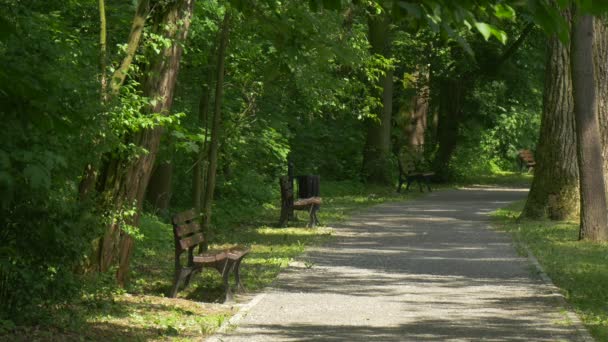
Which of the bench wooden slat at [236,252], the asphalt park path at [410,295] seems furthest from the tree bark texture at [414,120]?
the bench wooden slat at [236,252]

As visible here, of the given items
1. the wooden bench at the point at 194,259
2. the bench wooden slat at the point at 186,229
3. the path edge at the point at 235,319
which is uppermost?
the bench wooden slat at the point at 186,229

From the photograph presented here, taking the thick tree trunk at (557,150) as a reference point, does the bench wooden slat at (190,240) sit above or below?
below

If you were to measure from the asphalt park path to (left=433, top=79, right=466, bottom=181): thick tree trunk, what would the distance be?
18744mm

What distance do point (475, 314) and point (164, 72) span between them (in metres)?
4.20

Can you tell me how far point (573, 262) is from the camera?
15773 mm

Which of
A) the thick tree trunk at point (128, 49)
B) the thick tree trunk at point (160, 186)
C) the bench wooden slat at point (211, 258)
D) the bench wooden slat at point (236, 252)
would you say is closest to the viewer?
the thick tree trunk at point (128, 49)

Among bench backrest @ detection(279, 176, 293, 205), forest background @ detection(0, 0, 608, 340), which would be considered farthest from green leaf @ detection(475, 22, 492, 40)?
bench backrest @ detection(279, 176, 293, 205)

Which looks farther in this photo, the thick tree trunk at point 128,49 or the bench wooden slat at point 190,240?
the bench wooden slat at point 190,240

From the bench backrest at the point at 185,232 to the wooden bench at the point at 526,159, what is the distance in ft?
120

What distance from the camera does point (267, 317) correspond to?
10883 mm

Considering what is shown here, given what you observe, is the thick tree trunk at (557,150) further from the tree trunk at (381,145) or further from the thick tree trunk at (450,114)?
the thick tree trunk at (450,114)

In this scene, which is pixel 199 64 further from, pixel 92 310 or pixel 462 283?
pixel 92 310

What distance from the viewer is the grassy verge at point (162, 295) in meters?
9.53

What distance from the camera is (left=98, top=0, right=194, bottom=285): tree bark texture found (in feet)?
40.2
